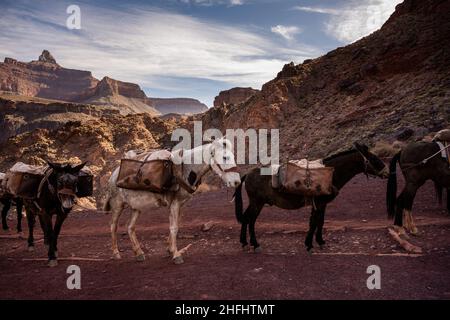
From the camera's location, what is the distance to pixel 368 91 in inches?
1090

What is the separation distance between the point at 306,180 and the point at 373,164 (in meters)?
1.61

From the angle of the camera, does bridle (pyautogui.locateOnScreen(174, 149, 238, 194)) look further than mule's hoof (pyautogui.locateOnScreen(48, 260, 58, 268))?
No

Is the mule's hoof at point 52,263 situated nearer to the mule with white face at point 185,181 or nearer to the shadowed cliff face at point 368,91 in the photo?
the mule with white face at point 185,181

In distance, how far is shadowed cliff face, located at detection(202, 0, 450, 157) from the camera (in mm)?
21359

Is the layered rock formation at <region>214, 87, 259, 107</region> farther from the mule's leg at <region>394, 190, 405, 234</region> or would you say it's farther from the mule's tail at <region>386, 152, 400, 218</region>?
the mule's leg at <region>394, 190, 405, 234</region>

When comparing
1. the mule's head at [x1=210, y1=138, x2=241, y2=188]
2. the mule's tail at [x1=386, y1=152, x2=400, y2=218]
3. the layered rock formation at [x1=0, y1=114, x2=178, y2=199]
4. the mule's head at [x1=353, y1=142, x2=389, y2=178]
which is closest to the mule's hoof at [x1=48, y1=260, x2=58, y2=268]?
the mule's head at [x1=210, y1=138, x2=241, y2=188]

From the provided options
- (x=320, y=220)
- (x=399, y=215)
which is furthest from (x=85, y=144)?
(x=399, y=215)

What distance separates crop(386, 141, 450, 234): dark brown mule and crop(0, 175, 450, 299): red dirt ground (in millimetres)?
555

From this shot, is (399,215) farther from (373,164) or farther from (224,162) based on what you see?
(224,162)

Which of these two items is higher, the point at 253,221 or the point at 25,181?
the point at 25,181

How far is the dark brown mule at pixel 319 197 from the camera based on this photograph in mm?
6836

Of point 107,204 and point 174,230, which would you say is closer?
point 174,230
